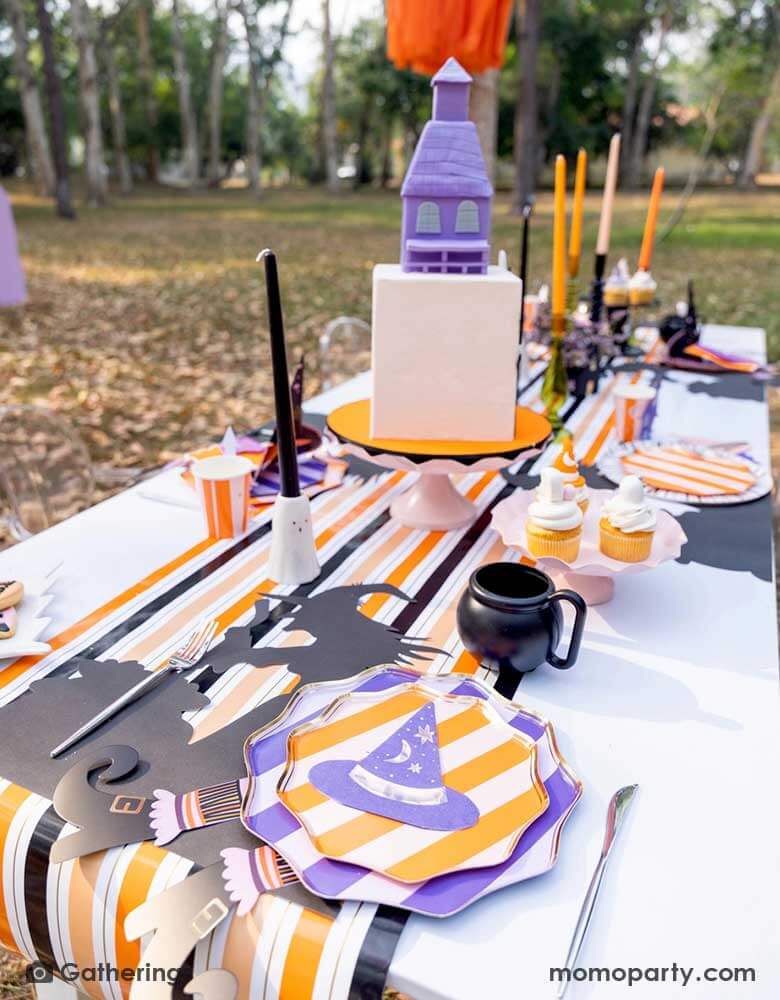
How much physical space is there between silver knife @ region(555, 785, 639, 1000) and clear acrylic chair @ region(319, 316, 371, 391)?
289 cm

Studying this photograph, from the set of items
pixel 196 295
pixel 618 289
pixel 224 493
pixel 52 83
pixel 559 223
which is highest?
pixel 52 83

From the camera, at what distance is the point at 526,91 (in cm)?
1325

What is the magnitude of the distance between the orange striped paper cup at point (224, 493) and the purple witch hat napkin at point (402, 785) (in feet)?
2.63

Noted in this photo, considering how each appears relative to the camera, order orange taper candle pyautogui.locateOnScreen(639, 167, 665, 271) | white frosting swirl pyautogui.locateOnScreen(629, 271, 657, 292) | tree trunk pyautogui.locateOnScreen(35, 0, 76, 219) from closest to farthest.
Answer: orange taper candle pyautogui.locateOnScreen(639, 167, 665, 271)
white frosting swirl pyautogui.locateOnScreen(629, 271, 657, 292)
tree trunk pyautogui.locateOnScreen(35, 0, 76, 219)

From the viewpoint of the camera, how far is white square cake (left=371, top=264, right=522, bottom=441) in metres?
1.62

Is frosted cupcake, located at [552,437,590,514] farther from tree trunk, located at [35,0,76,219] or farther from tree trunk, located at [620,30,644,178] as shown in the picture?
tree trunk, located at [620,30,644,178]

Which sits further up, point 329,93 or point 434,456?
point 329,93

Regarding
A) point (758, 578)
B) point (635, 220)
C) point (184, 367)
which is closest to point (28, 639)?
point (758, 578)

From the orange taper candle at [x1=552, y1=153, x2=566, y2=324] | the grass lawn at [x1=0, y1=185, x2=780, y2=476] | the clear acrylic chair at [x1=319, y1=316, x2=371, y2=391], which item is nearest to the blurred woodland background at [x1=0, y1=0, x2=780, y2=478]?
the grass lawn at [x1=0, y1=185, x2=780, y2=476]

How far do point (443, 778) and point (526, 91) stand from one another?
14381 mm

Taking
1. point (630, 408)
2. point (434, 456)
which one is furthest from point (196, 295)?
point (434, 456)

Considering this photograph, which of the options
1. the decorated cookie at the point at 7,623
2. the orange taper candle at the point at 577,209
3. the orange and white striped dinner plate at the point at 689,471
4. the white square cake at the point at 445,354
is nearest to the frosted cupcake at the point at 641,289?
the orange taper candle at the point at 577,209

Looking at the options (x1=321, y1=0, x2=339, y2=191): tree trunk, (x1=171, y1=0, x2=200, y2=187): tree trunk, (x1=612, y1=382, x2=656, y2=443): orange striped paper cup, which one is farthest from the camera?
(x1=171, y1=0, x2=200, y2=187): tree trunk

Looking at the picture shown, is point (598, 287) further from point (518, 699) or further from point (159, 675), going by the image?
point (159, 675)
